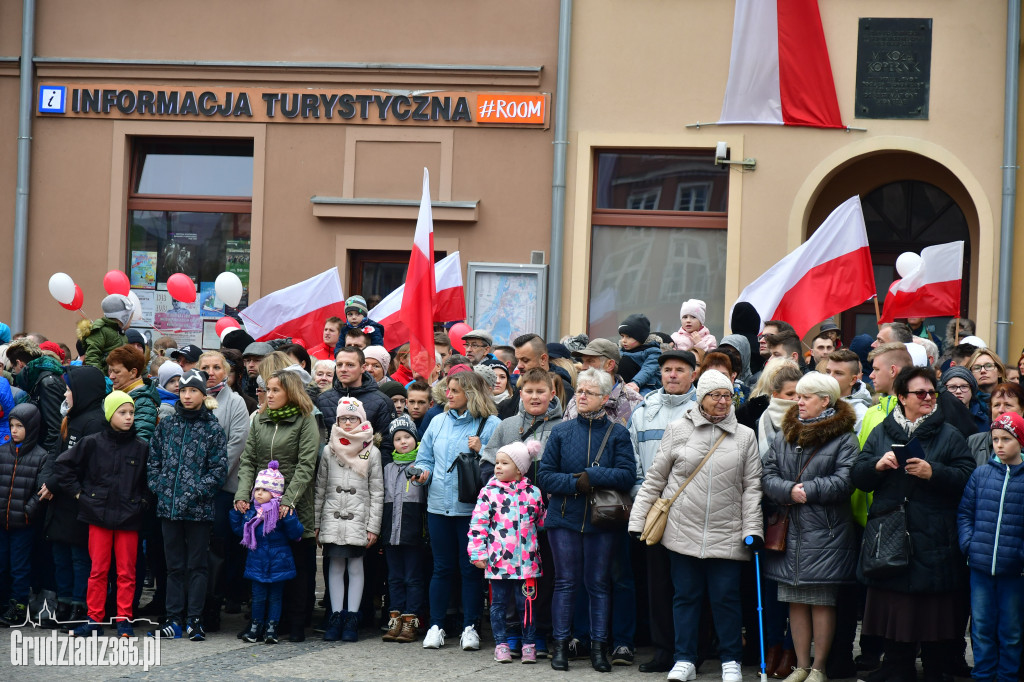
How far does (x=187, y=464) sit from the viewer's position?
839 cm

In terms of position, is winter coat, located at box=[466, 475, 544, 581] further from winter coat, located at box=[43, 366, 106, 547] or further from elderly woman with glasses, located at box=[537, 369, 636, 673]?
winter coat, located at box=[43, 366, 106, 547]

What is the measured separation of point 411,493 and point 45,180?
8192mm

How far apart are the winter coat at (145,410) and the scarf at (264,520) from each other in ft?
3.26

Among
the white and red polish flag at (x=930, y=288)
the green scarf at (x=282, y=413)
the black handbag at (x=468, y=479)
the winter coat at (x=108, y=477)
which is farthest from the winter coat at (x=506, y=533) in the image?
the white and red polish flag at (x=930, y=288)

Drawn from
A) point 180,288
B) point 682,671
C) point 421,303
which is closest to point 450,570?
point 682,671

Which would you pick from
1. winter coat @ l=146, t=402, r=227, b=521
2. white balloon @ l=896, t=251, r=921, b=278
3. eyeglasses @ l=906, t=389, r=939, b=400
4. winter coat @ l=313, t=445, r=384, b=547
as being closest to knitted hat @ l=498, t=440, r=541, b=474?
winter coat @ l=313, t=445, r=384, b=547

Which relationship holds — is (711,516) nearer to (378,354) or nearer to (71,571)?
(378,354)

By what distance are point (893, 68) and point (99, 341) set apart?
27.8 ft

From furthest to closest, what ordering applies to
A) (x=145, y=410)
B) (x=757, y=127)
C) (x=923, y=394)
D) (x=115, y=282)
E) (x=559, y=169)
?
(x=559, y=169) → (x=757, y=127) → (x=115, y=282) → (x=145, y=410) → (x=923, y=394)

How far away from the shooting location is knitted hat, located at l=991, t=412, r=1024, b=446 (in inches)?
269

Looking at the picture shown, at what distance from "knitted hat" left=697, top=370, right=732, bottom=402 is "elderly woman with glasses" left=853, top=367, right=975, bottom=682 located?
2.87 ft

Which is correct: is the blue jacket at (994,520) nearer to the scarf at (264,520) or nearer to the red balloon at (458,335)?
the scarf at (264,520)

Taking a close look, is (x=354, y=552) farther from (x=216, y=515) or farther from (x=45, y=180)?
(x=45, y=180)

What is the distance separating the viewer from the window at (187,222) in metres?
14.5
